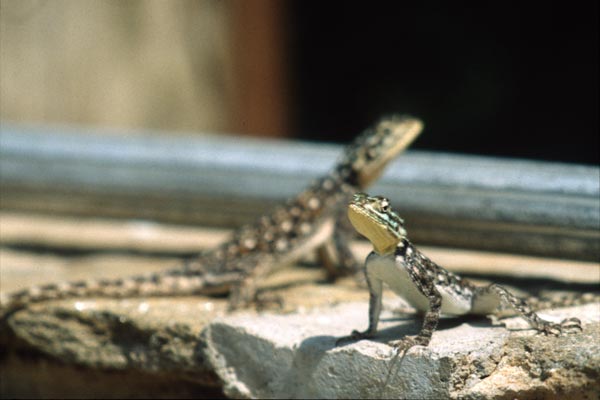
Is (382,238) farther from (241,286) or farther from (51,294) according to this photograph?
(51,294)

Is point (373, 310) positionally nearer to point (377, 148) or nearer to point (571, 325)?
point (571, 325)

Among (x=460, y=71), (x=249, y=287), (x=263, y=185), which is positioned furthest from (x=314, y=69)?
(x=249, y=287)

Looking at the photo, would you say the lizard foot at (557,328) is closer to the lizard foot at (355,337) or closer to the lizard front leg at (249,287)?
the lizard foot at (355,337)

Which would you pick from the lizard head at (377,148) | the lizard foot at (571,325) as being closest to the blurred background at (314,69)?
the lizard head at (377,148)

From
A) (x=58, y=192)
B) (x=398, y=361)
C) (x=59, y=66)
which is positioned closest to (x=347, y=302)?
(x=398, y=361)

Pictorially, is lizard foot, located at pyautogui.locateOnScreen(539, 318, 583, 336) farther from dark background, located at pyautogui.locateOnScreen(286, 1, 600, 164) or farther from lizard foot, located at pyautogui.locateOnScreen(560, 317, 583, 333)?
dark background, located at pyautogui.locateOnScreen(286, 1, 600, 164)

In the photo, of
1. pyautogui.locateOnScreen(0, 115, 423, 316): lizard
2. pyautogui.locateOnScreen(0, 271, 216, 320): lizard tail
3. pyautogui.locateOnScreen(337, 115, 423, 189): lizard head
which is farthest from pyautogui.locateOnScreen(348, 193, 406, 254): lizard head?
pyautogui.locateOnScreen(0, 271, 216, 320): lizard tail
